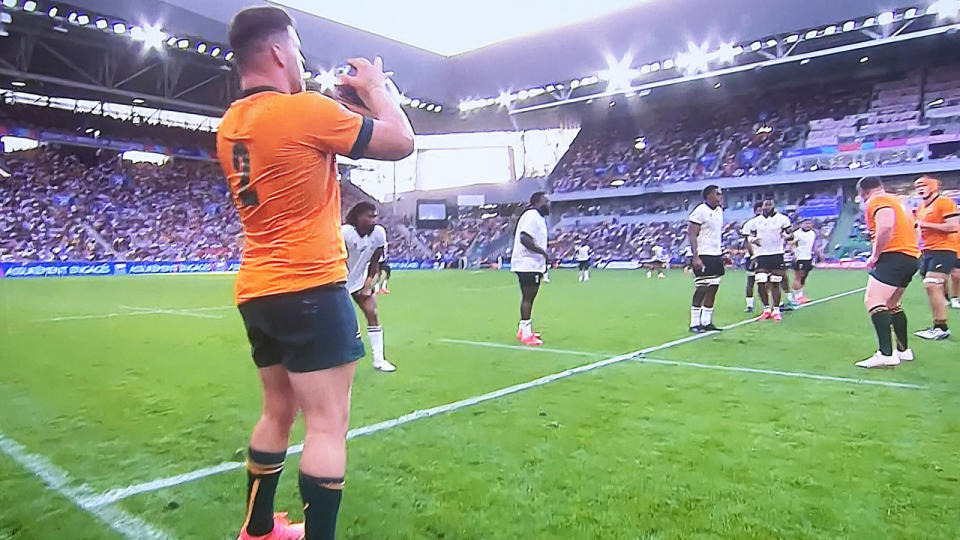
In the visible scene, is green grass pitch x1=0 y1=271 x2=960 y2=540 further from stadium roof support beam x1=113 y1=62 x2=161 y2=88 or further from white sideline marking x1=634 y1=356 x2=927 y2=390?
stadium roof support beam x1=113 y1=62 x2=161 y2=88

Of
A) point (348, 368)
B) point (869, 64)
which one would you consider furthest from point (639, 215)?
point (348, 368)

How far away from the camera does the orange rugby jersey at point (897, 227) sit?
21.6 feet

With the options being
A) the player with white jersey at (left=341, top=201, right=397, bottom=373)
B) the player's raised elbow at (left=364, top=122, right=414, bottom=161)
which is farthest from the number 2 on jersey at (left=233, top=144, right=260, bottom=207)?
the player with white jersey at (left=341, top=201, right=397, bottom=373)

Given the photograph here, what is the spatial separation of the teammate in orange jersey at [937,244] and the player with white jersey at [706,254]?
249 cm

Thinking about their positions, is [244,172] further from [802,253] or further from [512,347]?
[802,253]

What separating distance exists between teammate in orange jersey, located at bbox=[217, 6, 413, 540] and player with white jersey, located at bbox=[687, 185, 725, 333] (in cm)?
778

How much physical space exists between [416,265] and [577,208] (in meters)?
12.2

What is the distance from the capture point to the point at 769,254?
438 inches

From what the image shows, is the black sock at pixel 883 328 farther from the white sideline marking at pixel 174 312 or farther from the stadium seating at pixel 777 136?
the stadium seating at pixel 777 136

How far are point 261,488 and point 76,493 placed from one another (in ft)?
4.78

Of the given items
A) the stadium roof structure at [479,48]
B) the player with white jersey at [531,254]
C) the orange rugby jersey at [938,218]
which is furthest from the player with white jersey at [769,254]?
the stadium roof structure at [479,48]

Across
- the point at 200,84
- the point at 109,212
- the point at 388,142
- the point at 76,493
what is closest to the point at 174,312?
the point at 76,493

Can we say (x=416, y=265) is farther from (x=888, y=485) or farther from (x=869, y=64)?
(x=888, y=485)

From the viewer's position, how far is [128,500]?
328 cm
